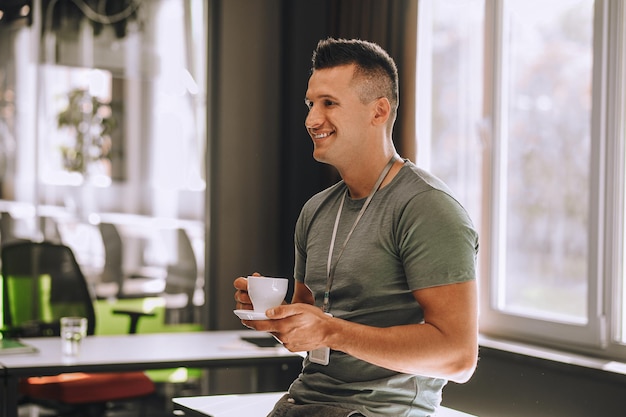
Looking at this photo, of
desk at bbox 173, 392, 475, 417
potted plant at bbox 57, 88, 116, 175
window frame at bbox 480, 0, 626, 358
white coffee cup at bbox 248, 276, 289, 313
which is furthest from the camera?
potted plant at bbox 57, 88, 116, 175

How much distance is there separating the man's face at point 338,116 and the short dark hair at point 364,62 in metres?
0.02

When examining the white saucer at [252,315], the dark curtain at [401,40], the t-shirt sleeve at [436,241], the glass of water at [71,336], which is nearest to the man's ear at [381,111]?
the t-shirt sleeve at [436,241]

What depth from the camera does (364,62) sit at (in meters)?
2.12

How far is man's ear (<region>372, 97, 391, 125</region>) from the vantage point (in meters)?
2.12

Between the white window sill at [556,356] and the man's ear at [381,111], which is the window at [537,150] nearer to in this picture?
the white window sill at [556,356]

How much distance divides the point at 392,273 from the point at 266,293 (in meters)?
0.29

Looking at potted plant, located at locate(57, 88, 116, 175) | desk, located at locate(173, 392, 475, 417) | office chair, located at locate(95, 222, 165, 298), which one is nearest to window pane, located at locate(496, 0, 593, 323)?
desk, located at locate(173, 392, 475, 417)

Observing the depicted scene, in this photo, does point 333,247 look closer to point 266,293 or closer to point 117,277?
point 266,293

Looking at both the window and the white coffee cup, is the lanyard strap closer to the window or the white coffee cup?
the white coffee cup

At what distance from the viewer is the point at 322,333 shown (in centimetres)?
181

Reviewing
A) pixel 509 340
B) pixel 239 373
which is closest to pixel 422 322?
pixel 509 340

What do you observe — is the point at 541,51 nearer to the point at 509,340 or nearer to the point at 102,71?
the point at 509,340

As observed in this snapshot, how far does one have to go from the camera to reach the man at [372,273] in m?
1.84

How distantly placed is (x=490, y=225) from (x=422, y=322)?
1849 mm
